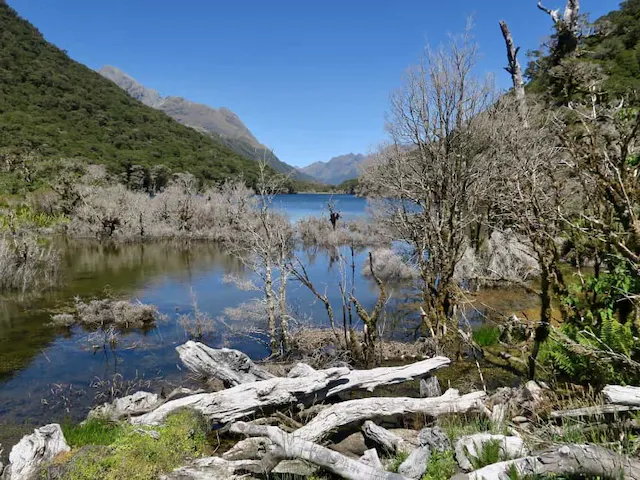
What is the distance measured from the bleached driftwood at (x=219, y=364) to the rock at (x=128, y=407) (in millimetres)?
947

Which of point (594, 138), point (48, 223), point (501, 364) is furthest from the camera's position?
point (48, 223)

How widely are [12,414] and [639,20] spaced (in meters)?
53.8

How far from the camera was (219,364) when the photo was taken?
769 cm

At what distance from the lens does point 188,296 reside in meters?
17.8

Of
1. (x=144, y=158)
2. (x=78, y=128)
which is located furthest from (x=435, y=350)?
(x=78, y=128)

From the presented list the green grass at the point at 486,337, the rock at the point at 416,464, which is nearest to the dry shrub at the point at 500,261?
the green grass at the point at 486,337

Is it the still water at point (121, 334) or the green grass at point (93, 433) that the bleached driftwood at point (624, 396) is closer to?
the green grass at point (93, 433)

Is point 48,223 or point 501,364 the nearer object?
point 501,364

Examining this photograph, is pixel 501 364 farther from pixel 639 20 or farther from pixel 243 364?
pixel 639 20

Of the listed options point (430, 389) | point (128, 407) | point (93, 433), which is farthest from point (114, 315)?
point (430, 389)

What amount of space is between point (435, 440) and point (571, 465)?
174 cm

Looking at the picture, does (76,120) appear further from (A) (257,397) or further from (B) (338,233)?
(A) (257,397)

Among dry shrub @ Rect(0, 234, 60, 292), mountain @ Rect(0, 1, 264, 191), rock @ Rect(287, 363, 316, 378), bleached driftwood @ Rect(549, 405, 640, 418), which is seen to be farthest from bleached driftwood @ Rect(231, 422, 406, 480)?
mountain @ Rect(0, 1, 264, 191)

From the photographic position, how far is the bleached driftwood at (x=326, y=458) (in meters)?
4.34
